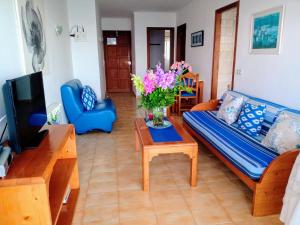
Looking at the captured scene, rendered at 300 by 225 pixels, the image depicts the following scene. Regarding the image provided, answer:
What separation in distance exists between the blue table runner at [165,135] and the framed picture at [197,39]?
2.98 m

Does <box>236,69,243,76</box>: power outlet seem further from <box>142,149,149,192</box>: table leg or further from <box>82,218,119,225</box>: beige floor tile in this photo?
A: <box>82,218,119,225</box>: beige floor tile

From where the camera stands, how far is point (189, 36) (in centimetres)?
589

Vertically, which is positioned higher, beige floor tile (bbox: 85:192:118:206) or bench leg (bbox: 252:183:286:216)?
bench leg (bbox: 252:183:286:216)

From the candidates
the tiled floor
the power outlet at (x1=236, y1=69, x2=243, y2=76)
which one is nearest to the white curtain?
the tiled floor

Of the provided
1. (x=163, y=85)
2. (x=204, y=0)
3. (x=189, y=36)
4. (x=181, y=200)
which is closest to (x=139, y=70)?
(x=189, y=36)

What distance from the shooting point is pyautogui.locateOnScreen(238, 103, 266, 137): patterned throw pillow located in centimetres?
271

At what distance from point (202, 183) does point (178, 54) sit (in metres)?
5.21

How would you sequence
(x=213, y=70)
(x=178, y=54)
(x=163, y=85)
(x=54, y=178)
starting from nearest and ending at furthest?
(x=54, y=178), (x=163, y=85), (x=213, y=70), (x=178, y=54)

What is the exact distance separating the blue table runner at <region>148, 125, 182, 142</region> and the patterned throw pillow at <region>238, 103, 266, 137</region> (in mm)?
851

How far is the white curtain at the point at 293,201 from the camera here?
1.42 m

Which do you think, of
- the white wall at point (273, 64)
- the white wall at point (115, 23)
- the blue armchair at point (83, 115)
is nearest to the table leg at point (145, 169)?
the white wall at point (273, 64)

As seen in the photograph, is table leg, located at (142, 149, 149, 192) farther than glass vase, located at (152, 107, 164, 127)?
No

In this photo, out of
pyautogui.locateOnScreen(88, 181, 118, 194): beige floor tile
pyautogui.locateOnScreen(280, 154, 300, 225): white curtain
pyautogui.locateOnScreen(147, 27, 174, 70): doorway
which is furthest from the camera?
pyautogui.locateOnScreen(147, 27, 174, 70): doorway

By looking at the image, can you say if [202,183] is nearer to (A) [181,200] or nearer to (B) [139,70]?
(A) [181,200]
